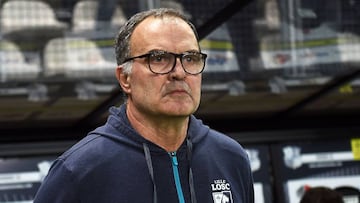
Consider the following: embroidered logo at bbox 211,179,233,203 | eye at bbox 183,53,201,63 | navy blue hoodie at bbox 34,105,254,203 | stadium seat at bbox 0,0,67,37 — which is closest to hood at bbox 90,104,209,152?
navy blue hoodie at bbox 34,105,254,203

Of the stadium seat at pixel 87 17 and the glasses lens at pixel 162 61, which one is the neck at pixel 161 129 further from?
the stadium seat at pixel 87 17

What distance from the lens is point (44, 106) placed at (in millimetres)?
3842

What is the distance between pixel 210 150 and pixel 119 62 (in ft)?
1.06

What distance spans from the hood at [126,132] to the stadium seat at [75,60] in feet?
5.51

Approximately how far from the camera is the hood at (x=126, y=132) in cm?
179

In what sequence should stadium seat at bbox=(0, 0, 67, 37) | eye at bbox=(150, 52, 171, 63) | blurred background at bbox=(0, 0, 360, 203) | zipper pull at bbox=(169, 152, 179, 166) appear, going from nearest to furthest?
1. eye at bbox=(150, 52, 171, 63)
2. zipper pull at bbox=(169, 152, 179, 166)
3. stadium seat at bbox=(0, 0, 67, 37)
4. blurred background at bbox=(0, 0, 360, 203)

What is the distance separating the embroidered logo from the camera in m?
1.81

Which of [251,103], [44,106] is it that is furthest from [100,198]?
[251,103]

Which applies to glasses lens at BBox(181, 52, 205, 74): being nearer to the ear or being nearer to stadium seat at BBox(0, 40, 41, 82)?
the ear

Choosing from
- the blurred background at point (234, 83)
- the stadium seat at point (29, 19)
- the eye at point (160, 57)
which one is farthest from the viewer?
the blurred background at point (234, 83)

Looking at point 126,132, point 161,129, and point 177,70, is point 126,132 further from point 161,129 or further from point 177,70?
point 177,70

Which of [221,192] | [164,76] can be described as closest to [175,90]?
[164,76]

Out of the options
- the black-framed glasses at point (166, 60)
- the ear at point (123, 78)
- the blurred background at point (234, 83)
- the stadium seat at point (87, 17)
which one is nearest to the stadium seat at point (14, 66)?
the blurred background at point (234, 83)

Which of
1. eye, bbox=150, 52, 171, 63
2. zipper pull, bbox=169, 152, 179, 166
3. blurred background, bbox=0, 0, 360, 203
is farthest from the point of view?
blurred background, bbox=0, 0, 360, 203
